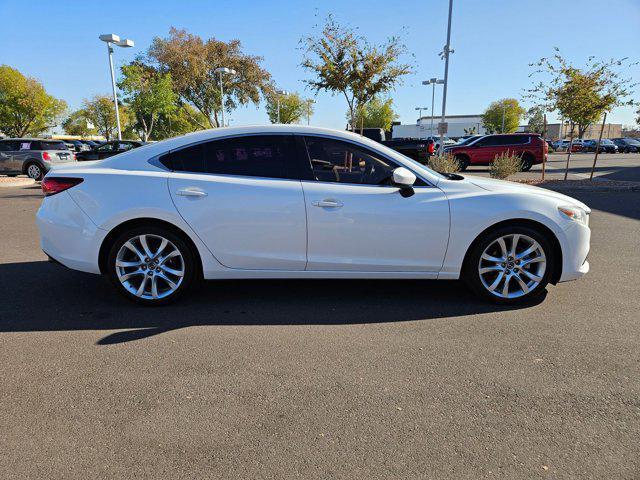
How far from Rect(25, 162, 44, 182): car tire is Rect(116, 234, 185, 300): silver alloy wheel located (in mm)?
16440

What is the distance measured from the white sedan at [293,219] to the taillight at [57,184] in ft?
0.04

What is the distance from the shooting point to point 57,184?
4.00 m

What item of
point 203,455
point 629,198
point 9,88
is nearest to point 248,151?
point 203,455

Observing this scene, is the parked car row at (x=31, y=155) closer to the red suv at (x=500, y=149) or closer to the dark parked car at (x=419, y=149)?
the dark parked car at (x=419, y=149)

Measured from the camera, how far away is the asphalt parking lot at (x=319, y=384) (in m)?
2.16

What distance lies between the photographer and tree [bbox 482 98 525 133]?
304ft

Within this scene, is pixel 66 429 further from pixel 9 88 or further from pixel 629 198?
pixel 9 88

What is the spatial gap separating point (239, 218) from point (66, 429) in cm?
202

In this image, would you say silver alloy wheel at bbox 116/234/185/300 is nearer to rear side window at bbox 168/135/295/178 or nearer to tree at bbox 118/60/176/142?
rear side window at bbox 168/135/295/178

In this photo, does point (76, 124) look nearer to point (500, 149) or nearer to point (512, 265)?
point (500, 149)

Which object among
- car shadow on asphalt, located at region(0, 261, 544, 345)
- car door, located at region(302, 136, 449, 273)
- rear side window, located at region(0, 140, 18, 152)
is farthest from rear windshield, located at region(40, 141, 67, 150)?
car door, located at region(302, 136, 449, 273)

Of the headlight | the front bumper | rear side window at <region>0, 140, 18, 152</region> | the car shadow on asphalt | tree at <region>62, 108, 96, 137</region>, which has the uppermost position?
tree at <region>62, 108, 96, 137</region>

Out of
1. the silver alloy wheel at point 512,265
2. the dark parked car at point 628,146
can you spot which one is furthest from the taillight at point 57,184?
the dark parked car at point 628,146

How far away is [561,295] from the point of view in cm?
445
